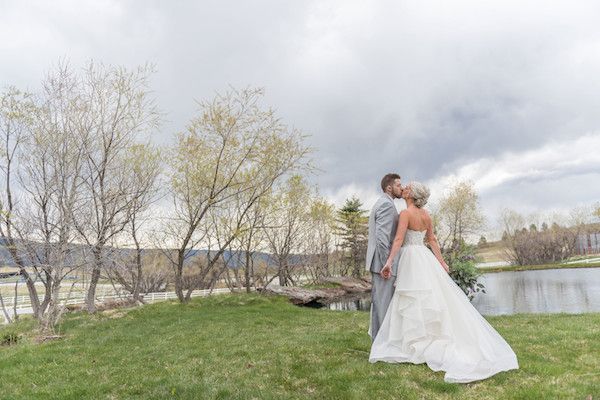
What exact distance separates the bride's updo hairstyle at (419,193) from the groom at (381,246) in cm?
35

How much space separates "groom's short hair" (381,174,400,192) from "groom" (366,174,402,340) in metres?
0.06

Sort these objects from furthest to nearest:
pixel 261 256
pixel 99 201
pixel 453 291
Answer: pixel 261 256, pixel 99 201, pixel 453 291

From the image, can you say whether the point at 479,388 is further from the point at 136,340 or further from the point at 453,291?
the point at 136,340

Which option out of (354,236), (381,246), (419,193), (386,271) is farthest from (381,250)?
(354,236)

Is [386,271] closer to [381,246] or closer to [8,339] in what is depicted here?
[381,246]

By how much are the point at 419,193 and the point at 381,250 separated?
113cm

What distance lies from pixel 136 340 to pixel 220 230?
15280 millimetres

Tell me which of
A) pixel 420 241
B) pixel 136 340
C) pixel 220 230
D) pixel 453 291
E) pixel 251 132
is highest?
pixel 251 132

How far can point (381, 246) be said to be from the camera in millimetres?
7289

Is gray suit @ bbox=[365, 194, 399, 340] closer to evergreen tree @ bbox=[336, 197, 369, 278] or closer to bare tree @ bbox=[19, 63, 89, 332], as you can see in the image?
bare tree @ bbox=[19, 63, 89, 332]

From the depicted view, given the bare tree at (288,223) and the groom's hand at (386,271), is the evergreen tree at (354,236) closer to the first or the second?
the bare tree at (288,223)

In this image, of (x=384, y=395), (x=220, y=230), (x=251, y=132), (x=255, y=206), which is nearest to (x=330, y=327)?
(x=384, y=395)

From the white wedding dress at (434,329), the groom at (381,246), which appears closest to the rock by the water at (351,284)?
the groom at (381,246)

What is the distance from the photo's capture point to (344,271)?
52.2 metres
